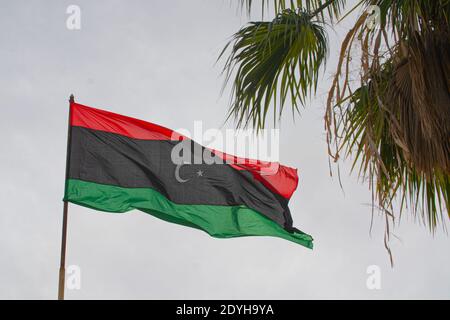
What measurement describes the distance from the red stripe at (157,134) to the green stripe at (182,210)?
55cm

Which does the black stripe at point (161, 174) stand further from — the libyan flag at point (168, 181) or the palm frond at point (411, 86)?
the palm frond at point (411, 86)

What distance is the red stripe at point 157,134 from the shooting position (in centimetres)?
933

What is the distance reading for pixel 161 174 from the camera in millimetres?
9367

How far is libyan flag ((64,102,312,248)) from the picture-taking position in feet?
29.3

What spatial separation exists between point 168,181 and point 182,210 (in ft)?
1.38

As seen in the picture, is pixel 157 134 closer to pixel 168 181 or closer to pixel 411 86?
pixel 168 181

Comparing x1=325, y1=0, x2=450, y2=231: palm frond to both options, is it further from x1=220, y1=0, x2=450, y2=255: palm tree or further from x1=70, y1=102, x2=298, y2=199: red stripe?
x1=70, y1=102, x2=298, y2=199: red stripe

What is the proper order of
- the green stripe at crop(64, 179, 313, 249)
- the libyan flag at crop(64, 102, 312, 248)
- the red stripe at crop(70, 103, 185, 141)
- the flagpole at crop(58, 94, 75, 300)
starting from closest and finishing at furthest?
the flagpole at crop(58, 94, 75, 300) → the green stripe at crop(64, 179, 313, 249) → the libyan flag at crop(64, 102, 312, 248) → the red stripe at crop(70, 103, 185, 141)

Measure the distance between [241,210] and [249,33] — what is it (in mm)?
5031

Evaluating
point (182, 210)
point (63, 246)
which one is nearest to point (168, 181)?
point (182, 210)

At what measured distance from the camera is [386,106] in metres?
4.37

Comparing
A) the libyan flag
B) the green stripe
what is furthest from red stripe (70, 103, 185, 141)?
the green stripe
